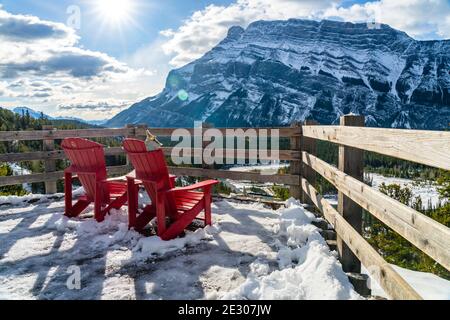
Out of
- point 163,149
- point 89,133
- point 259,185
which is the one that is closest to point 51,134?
point 89,133

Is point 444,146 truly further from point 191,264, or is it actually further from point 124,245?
point 124,245

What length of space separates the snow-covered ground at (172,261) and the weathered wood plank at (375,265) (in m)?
0.30

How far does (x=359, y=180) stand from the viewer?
12.4 feet

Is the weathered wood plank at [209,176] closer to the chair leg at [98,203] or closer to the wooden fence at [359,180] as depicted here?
the wooden fence at [359,180]

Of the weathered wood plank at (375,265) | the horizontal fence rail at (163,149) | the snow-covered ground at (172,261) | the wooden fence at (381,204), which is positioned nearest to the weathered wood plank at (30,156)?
the horizontal fence rail at (163,149)

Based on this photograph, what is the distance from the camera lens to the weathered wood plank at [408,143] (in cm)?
195

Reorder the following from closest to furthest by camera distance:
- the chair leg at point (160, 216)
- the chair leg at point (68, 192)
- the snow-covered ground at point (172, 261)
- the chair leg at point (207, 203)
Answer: the snow-covered ground at point (172, 261), the chair leg at point (160, 216), the chair leg at point (207, 203), the chair leg at point (68, 192)

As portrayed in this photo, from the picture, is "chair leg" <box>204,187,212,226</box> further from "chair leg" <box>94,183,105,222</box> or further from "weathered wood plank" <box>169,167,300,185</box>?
"weathered wood plank" <box>169,167,300,185</box>

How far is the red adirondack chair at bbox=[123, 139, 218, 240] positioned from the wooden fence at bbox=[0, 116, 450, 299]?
1.82 metres

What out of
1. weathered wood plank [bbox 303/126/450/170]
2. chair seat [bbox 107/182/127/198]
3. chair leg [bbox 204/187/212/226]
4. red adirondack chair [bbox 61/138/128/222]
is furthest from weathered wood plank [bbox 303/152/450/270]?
chair seat [bbox 107/182/127/198]

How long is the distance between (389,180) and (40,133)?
123m

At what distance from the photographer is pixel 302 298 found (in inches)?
118

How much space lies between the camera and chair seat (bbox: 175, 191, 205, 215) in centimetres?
504

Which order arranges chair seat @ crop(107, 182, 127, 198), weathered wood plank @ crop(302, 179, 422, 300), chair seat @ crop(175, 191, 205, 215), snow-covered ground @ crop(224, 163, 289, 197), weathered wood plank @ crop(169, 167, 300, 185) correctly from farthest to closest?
snow-covered ground @ crop(224, 163, 289, 197) < weathered wood plank @ crop(169, 167, 300, 185) < chair seat @ crop(107, 182, 127, 198) < chair seat @ crop(175, 191, 205, 215) < weathered wood plank @ crop(302, 179, 422, 300)
